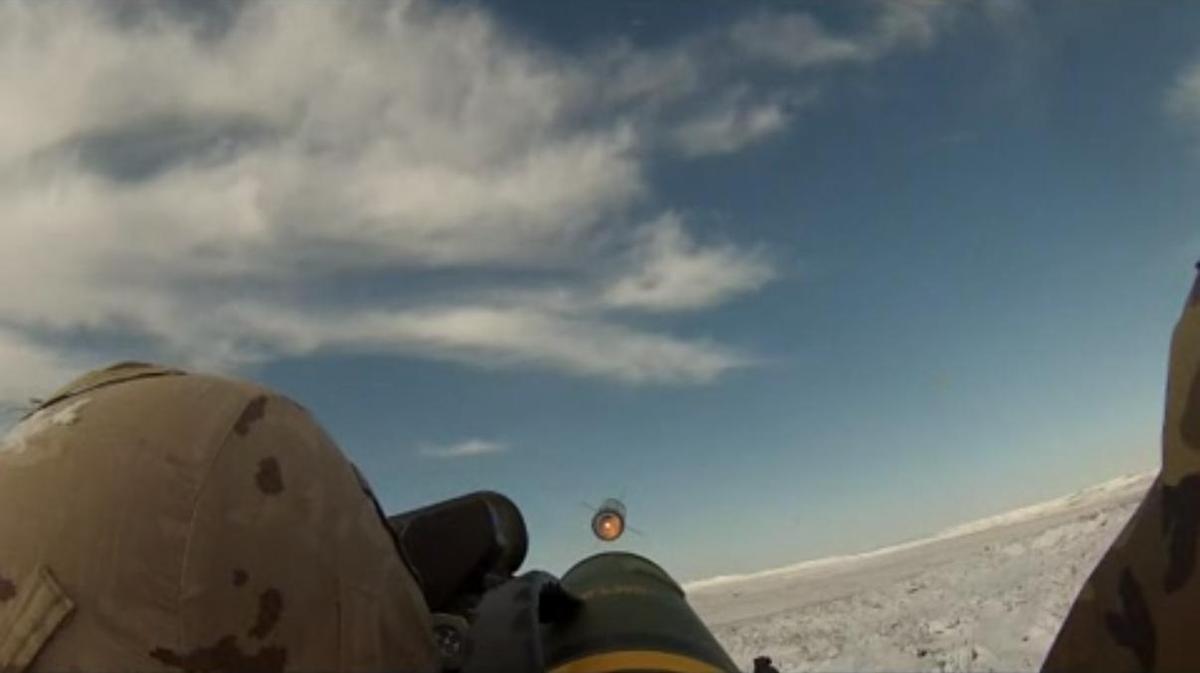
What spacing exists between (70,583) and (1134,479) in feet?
310

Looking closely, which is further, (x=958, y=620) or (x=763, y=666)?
(x=958, y=620)

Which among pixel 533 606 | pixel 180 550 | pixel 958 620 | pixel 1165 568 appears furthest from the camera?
pixel 958 620

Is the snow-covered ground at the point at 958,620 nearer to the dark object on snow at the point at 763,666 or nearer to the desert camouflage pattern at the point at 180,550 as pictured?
the dark object on snow at the point at 763,666

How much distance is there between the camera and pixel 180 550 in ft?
7.99

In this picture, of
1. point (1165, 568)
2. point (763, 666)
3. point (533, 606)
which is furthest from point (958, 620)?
point (1165, 568)

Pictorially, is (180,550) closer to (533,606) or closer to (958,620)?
(533,606)

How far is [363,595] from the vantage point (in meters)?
2.59

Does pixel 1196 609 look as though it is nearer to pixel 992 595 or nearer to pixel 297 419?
pixel 297 419

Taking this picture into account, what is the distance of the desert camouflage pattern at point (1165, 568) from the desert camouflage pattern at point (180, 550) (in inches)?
57.4

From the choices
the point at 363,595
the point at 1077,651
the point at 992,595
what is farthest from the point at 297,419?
the point at 992,595

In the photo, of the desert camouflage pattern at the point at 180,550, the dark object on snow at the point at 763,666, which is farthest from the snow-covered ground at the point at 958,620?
the desert camouflage pattern at the point at 180,550

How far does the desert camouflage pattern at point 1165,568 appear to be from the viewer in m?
1.65

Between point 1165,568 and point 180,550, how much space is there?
5.81 ft

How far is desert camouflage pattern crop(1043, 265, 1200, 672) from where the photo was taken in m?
1.65
